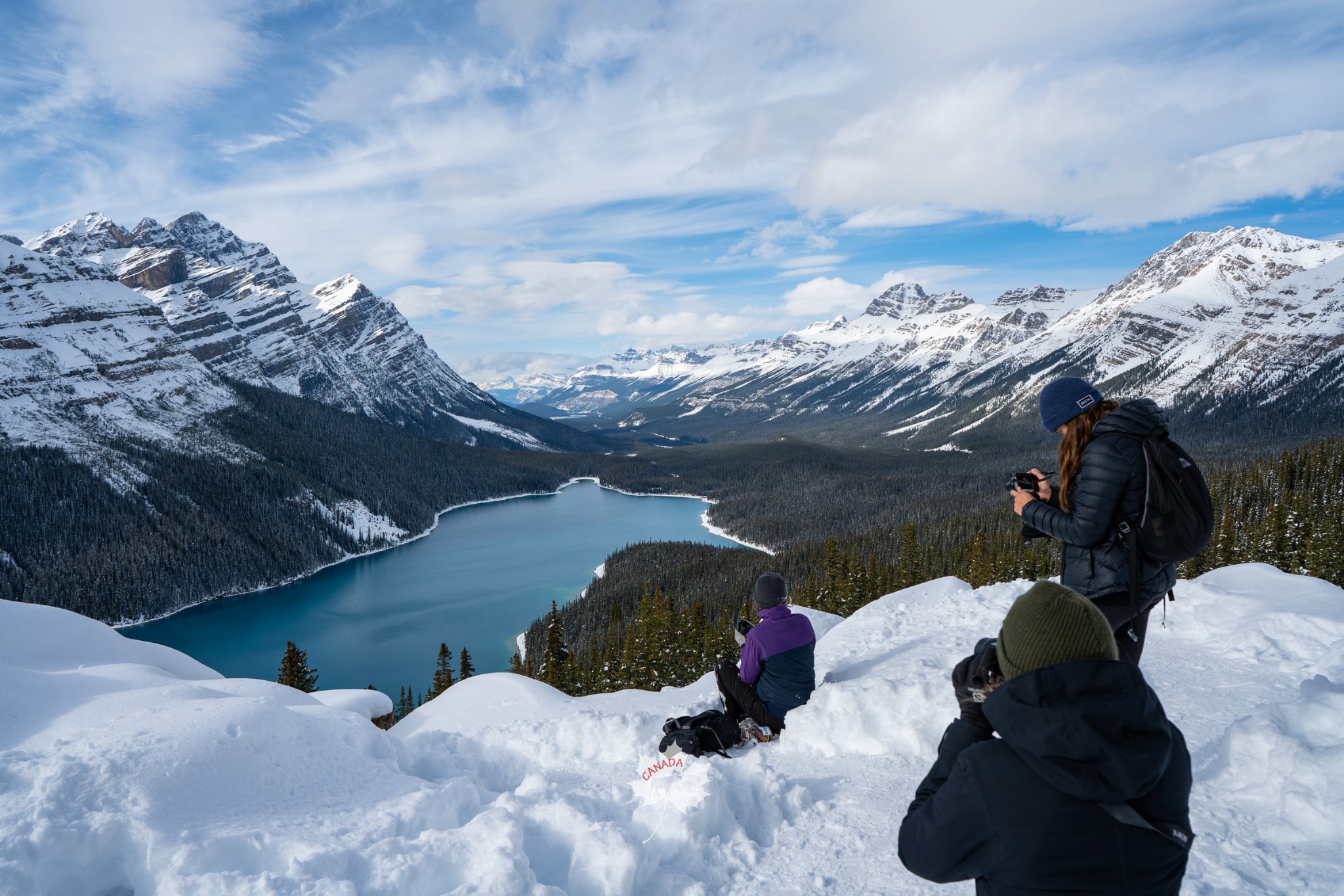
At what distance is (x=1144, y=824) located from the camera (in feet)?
7.57

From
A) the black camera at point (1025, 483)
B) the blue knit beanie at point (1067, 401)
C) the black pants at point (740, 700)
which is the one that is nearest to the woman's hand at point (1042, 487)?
the black camera at point (1025, 483)

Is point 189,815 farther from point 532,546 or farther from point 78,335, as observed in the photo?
point 78,335

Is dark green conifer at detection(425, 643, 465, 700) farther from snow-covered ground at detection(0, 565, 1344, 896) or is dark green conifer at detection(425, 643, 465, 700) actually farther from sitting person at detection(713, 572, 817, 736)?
sitting person at detection(713, 572, 817, 736)

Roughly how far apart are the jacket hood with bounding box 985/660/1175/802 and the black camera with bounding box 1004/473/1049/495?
3420 millimetres

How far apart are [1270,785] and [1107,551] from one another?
221 cm

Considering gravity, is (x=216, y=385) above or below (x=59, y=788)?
above

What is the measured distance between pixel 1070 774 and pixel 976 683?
0.74 metres

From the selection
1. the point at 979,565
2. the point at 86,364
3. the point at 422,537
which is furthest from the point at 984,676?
the point at 86,364

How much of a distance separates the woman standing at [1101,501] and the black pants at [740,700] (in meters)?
3.74

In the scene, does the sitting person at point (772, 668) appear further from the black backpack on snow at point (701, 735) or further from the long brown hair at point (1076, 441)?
the long brown hair at point (1076, 441)

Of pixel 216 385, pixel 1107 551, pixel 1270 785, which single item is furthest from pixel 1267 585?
pixel 216 385

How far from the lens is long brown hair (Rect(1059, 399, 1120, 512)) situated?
4.90 metres

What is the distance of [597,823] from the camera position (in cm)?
493

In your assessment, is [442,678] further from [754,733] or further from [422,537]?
[422,537]
